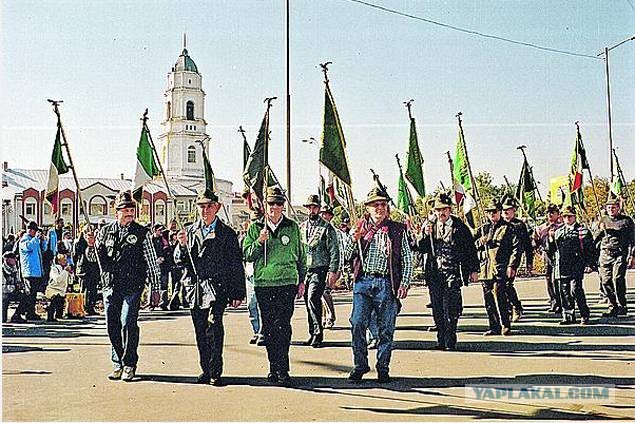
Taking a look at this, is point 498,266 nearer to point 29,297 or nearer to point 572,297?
point 572,297

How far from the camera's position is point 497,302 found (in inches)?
358

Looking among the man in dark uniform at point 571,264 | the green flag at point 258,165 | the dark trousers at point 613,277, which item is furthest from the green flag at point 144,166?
the dark trousers at point 613,277

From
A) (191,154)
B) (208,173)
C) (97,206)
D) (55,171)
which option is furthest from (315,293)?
(97,206)

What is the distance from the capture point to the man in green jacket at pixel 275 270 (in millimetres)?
6539

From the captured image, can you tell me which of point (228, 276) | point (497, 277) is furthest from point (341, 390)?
point (497, 277)

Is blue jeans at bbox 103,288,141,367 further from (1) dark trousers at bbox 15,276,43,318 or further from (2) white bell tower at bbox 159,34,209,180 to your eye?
(1) dark trousers at bbox 15,276,43,318

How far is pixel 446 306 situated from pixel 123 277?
3102 mm

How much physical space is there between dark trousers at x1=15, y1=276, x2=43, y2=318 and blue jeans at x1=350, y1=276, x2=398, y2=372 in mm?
5617

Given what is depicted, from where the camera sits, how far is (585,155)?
12852mm

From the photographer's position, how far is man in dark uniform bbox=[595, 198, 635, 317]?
1052 centimetres

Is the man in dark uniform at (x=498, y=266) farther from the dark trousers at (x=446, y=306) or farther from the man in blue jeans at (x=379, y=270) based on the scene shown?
the man in blue jeans at (x=379, y=270)

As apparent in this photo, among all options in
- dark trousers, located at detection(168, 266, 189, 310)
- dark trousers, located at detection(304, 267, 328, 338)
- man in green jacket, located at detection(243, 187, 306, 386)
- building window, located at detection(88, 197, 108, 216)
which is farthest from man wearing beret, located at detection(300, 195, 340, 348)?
building window, located at detection(88, 197, 108, 216)

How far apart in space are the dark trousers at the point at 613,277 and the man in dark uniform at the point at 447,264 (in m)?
3.14

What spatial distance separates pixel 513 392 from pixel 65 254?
24.6 feet
